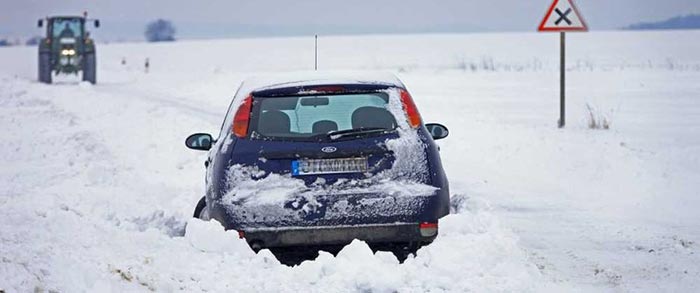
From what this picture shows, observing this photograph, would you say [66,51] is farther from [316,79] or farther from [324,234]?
[324,234]

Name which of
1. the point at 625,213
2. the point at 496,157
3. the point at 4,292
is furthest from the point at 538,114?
the point at 4,292

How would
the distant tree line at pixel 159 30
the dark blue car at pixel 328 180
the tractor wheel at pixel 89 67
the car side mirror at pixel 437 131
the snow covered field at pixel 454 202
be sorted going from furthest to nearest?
the distant tree line at pixel 159 30, the tractor wheel at pixel 89 67, the car side mirror at pixel 437 131, the dark blue car at pixel 328 180, the snow covered field at pixel 454 202

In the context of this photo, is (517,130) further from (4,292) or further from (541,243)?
(4,292)

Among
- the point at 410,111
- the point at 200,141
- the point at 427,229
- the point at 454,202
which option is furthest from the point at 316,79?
the point at 454,202

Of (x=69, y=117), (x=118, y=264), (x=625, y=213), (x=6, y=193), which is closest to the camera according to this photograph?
(x=118, y=264)

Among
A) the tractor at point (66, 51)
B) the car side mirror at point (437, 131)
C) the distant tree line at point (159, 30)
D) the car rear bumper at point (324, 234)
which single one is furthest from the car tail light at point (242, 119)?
the distant tree line at point (159, 30)

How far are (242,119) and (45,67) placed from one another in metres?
30.5

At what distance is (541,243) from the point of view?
777 centimetres

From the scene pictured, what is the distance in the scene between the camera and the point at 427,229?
613cm

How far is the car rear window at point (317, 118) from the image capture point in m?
6.25

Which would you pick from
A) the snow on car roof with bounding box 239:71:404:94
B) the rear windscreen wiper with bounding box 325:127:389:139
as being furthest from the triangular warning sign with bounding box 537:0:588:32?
A: the rear windscreen wiper with bounding box 325:127:389:139

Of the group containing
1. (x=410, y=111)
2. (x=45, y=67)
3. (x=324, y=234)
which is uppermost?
(x=45, y=67)

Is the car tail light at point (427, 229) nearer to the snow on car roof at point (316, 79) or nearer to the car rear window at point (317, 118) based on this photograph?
the car rear window at point (317, 118)

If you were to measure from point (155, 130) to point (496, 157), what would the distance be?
6723mm
